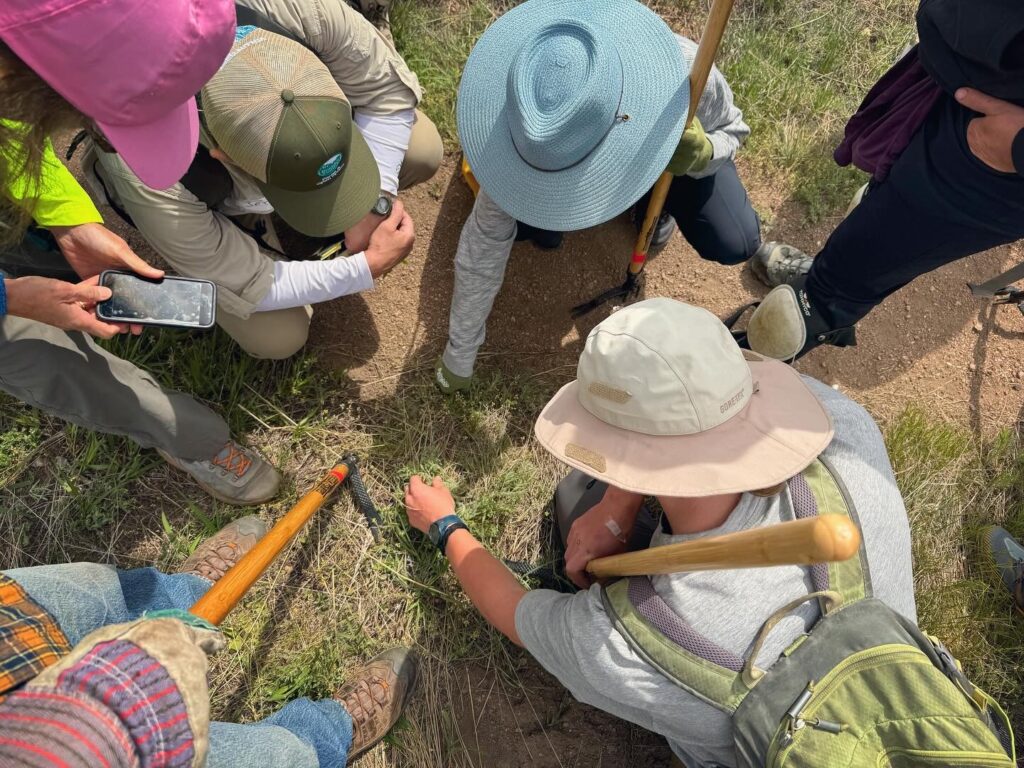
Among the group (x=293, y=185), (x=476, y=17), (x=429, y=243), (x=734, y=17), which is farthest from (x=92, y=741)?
(x=734, y=17)

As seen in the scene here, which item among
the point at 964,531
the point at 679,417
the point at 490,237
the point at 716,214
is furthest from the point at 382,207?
the point at 964,531

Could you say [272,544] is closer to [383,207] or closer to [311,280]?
[311,280]

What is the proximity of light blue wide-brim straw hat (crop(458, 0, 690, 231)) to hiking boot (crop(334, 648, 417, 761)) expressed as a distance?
1.70 m

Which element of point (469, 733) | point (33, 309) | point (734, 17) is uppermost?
point (734, 17)

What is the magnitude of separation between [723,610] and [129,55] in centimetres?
166

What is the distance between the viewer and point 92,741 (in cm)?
92

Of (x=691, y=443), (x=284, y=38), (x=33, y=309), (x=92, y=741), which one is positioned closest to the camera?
(x=92, y=741)

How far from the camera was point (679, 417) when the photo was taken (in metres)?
1.41

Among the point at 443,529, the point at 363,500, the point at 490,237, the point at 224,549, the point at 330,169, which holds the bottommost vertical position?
the point at 224,549

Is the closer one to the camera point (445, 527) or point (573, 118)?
point (573, 118)

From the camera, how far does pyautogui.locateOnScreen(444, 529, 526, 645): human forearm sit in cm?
204

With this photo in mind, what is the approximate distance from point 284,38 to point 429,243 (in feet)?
3.84

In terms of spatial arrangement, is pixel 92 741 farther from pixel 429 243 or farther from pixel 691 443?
pixel 429 243

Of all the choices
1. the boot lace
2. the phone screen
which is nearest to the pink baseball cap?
the phone screen
